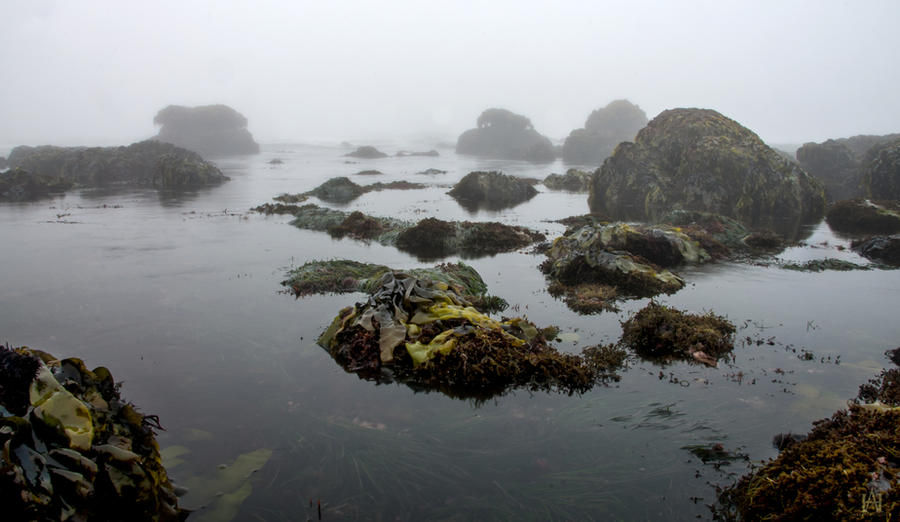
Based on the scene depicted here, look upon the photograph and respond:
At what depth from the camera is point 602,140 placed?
233ft

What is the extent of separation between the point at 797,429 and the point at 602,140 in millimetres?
70774

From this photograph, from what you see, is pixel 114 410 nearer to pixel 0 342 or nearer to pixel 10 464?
pixel 10 464

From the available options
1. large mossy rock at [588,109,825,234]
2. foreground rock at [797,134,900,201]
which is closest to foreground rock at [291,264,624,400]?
large mossy rock at [588,109,825,234]

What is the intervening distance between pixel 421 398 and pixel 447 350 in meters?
0.88

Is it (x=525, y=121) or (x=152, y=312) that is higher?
(x=525, y=121)

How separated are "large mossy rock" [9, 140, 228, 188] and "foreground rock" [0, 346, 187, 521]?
3363 cm

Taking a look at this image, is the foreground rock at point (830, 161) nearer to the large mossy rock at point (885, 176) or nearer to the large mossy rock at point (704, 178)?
the large mossy rock at point (885, 176)

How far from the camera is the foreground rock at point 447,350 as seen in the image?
21.7 feet

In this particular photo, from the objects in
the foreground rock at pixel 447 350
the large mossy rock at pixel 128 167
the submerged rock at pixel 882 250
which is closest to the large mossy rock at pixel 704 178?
the submerged rock at pixel 882 250

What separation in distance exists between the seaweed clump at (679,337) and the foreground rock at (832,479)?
231 cm

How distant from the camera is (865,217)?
733 inches

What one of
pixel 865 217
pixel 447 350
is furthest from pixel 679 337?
pixel 865 217

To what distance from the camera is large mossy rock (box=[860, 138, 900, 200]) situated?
2284 centimetres

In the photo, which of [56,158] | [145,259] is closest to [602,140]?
[56,158]
